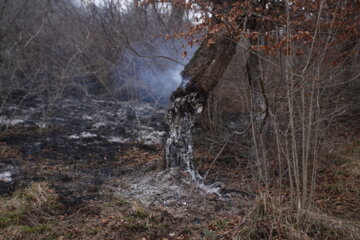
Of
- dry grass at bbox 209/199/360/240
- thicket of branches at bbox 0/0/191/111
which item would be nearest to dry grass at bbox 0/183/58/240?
dry grass at bbox 209/199/360/240

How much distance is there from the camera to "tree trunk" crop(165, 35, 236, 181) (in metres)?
5.67

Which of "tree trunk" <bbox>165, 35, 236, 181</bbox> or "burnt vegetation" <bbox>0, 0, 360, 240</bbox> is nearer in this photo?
"burnt vegetation" <bbox>0, 0, 360, 240</bbox>

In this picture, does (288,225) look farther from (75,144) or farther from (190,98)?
(75,144)

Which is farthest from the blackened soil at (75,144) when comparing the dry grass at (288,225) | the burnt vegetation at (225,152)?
the dry grass at (288,225)

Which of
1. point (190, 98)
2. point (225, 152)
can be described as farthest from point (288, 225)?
point (225, 152)

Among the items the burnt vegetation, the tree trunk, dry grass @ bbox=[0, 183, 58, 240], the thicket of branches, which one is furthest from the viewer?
the thicket of branches

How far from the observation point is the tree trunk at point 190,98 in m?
5.67

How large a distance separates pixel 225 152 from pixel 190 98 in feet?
6.26

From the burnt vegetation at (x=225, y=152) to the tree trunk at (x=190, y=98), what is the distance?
0.02m

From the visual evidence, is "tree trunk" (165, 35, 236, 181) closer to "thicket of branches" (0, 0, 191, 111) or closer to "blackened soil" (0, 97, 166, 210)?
"blackened soil" (0, 97, 166, 210)

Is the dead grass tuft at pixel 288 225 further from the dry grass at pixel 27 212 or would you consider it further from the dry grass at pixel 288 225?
the dry grass at pixel 27 212

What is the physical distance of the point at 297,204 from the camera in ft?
12.0

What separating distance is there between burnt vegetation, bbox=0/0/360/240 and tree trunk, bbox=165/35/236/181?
0.05ft

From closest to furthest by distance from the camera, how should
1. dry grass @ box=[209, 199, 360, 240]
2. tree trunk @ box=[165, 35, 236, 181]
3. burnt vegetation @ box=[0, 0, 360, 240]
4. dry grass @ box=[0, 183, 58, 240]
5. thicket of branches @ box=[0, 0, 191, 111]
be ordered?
dry grass @ box=[209, 199, 360, 240] → burnt vegetation @ box=[0, 0, 360, 240] → dry grass @ box=[0, 183, 58, 240] → tree trunk @ box=[165, 35, 236, 181] → thicket of branches @ box=[0, 0, 191, 111]
